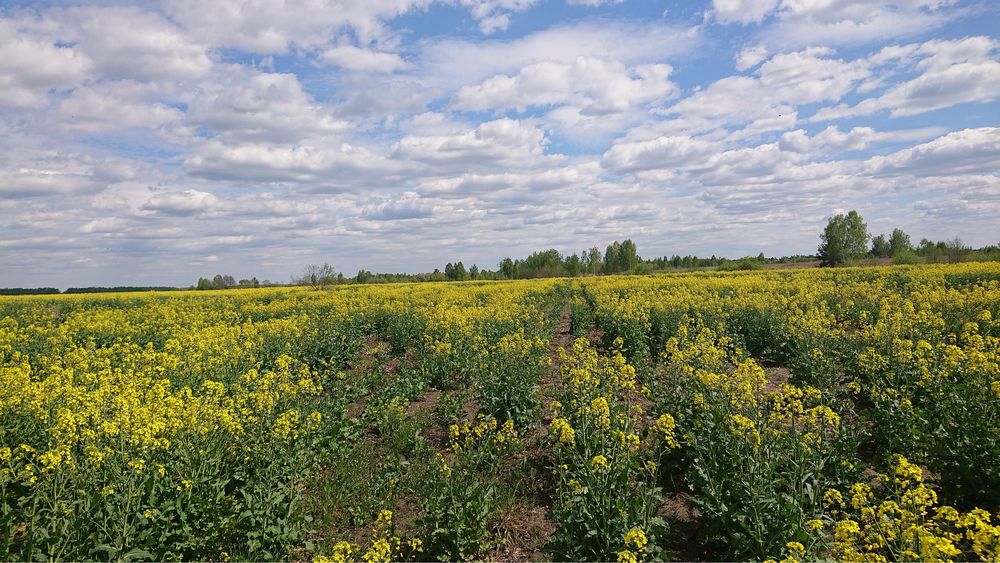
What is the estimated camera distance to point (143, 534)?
5.41 metres

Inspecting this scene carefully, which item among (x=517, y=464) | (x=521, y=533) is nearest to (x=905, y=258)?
(x=517, y=464)

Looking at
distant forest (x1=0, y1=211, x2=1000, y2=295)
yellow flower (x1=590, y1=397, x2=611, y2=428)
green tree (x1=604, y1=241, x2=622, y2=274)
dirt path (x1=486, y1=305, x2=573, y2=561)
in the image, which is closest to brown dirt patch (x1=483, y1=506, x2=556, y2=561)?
dirt path (x1=486, y1=305, x2=573, y2=561)

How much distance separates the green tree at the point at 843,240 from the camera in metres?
74.7

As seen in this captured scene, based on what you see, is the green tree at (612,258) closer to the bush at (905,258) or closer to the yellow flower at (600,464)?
the bush at (905,258)

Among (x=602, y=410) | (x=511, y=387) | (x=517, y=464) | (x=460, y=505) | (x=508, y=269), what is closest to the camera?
(x=460, y=505)

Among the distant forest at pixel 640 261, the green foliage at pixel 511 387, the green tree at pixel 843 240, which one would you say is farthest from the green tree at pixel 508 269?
Answer: the green foliage at pixel 511 387

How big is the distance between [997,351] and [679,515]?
268 inches

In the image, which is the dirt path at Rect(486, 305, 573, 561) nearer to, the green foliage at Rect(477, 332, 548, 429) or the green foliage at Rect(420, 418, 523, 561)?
the green foliage at Rect(420, 418, 523, 561)

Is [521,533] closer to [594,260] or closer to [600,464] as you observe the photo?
[600,464]

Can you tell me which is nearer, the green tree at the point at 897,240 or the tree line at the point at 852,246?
the tree line at the point at 852,246

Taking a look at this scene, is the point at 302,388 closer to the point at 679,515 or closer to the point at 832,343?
the point at 679,515

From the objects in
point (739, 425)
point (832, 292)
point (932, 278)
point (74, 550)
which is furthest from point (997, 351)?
point (932, 278)

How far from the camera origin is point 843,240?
78.6 meters

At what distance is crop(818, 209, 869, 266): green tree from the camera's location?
2942 inches
